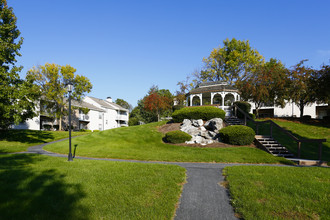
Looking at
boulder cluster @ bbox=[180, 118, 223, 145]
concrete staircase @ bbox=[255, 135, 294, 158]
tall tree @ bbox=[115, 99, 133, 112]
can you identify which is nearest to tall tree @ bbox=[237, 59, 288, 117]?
boulder cluster @ bbox=[180, 118, 223, 145]

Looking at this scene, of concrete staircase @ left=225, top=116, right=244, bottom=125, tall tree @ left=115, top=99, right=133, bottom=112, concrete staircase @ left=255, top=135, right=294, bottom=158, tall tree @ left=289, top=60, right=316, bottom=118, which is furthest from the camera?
tall tree @ left=115, top=99, right=133, bottom=112

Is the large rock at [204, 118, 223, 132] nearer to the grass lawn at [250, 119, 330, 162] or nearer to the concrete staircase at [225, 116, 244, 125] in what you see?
the concrete staircase at [225, 116, 244, 125]

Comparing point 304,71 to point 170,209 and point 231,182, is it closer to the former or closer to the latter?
point 231,182

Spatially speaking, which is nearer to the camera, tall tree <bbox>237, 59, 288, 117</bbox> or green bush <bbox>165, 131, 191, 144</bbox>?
green bush <bbox>165, 131, 191, 144</bbox>

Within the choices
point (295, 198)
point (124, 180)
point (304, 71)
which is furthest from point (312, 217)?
point (304, 71)

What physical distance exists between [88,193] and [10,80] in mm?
18633

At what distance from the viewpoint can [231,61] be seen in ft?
140

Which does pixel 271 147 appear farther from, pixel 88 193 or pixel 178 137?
pixel 88 193

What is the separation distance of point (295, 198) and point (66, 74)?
35076 millimetres

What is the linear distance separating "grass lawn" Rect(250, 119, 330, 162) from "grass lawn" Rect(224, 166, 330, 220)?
6083mm

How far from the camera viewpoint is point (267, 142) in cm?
1344

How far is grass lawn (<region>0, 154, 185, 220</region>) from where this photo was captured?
4059 mm

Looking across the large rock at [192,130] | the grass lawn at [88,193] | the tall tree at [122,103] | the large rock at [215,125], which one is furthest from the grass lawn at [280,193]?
the tall tree at [122,103]

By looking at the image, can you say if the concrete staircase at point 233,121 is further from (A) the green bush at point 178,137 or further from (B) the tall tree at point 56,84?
(B) the tall tree at point 56,84
